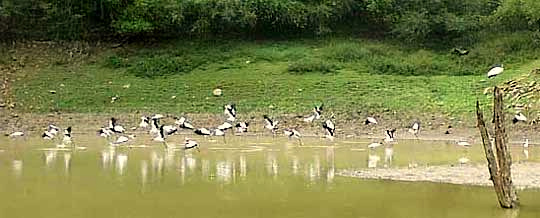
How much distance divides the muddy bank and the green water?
51 cm

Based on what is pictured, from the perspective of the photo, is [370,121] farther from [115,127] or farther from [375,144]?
[115,127]

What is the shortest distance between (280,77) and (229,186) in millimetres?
15664

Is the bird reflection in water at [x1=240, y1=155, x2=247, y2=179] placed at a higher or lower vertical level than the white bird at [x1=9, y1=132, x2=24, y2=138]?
higher

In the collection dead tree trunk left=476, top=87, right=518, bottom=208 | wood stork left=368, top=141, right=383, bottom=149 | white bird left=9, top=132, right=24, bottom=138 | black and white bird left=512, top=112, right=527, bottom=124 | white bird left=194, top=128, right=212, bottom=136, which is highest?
dead tree trunk left=476, top=87, right=518, bottom=208

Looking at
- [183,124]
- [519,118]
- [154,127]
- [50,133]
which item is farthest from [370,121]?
[50,133]

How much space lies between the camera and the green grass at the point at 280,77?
88.2ft

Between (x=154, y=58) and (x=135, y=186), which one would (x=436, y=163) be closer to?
(x=135, y=186)

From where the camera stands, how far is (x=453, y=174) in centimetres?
1550

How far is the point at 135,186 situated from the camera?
13.9m

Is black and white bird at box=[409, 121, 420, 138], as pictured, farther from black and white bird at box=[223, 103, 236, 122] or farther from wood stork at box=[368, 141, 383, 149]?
black and white bird at box=[223, 103, 236, 122]

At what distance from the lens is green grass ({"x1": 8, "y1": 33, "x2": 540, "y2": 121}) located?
26.9 m

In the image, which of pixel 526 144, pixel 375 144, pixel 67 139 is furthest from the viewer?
pixel 67 139

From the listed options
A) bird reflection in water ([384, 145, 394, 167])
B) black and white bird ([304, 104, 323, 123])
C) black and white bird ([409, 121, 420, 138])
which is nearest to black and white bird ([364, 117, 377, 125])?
black and white bird ([409, 121, 420, 138])

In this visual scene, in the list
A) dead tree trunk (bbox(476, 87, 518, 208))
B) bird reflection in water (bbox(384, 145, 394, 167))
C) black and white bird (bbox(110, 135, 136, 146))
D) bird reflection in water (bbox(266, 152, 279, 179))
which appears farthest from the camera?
black and white bird (bbox(110, 135, 136, 146))
